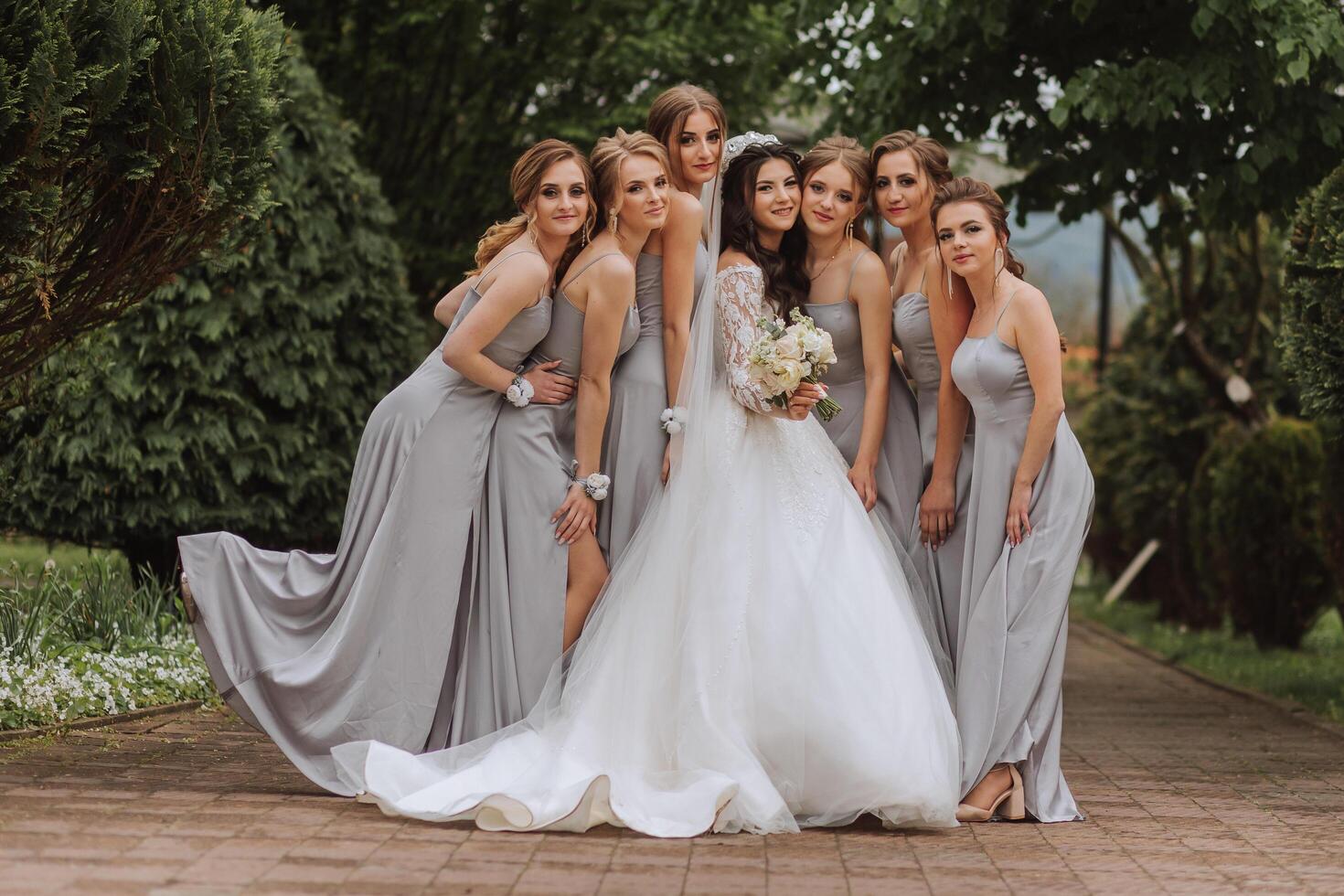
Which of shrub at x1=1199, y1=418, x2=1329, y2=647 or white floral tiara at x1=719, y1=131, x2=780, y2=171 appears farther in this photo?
shrub at x1=1199, y1=418, x2=1329, y2=647

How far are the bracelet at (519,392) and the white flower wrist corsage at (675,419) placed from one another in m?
0.53

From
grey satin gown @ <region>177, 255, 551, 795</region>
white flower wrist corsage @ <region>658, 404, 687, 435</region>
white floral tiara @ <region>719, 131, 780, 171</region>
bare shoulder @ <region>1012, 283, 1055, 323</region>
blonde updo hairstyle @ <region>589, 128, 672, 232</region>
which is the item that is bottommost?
grey satin gown @ <region>177, 255, 551, 795</region>

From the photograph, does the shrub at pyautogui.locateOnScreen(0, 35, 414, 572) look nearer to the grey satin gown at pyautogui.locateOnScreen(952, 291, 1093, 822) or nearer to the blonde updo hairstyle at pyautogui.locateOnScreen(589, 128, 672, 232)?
the blonde updo hairstyle at pyautogui.locateOnScreen(589, 128, 672, 232)

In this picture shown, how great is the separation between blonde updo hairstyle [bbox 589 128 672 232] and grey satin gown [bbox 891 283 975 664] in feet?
4.02

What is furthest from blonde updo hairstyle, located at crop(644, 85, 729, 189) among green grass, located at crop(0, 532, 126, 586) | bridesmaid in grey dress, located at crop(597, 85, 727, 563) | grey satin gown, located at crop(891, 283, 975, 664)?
green grass, located at crop(0, 532, 126, 586)

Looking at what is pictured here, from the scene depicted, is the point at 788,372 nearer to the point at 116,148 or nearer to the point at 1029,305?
the point at 1029,305

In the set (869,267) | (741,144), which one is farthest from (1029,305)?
(741,144)

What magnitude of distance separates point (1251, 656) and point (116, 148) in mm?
10920

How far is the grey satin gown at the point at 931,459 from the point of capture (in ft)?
20.4

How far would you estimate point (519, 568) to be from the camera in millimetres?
5859

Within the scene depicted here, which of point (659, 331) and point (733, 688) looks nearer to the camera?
point (733, 688)

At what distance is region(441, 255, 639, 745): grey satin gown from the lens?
5.84 meters

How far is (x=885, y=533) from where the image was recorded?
19.9 ft

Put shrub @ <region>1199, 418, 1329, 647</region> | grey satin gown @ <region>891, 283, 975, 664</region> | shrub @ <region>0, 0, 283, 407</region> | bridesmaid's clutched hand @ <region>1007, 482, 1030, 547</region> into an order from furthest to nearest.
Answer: shrub @ <region>1199, 418, 1329, 647</region> → grey satin gown @ <region>891, 283, 975, 664</region> → bridesmaid's clutched hand @ <region>1007, 482, 1030, 547</region> → shrub @ <region>0, 0, 283, 407</region>
